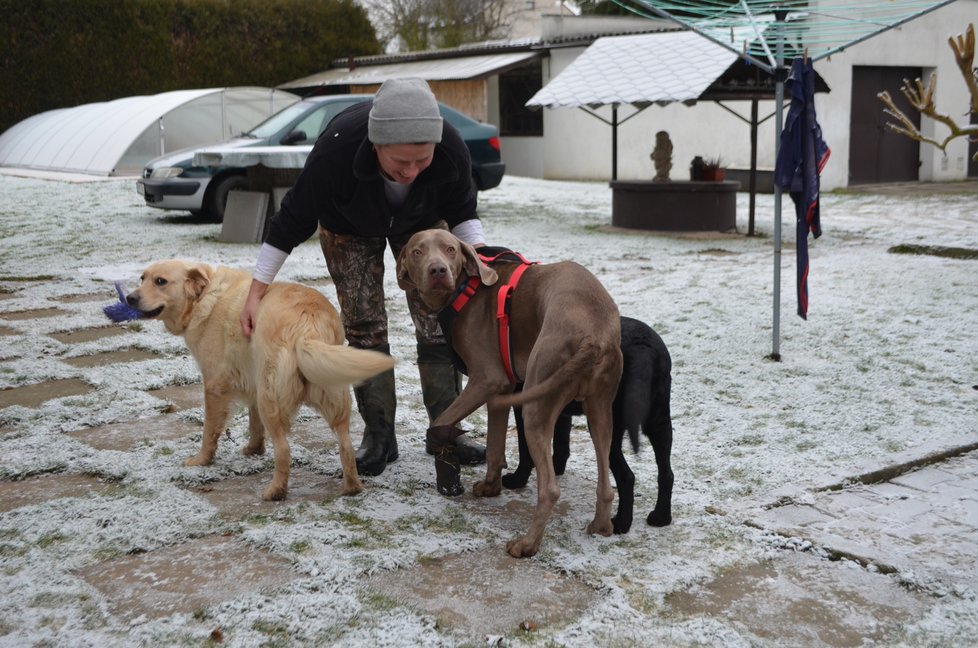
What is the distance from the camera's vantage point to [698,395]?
5488mm

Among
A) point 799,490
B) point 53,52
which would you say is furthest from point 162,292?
point 53,52

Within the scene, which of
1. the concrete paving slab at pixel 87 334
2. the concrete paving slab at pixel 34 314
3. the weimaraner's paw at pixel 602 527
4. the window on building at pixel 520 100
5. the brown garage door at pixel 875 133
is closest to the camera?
the weimaraner's paw at pixel 602 527

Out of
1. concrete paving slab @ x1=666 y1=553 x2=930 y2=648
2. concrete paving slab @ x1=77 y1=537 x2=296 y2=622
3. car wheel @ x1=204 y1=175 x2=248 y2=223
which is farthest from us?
car wheel @ x1=204 y1=175 x2=248 y2=223

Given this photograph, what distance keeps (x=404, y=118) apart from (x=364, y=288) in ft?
3.20

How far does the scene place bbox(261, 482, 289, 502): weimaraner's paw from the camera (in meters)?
3.90

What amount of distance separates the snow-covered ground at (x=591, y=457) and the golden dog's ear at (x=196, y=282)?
30.8 inches

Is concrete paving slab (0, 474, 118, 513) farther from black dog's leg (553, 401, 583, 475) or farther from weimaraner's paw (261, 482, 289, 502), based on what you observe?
black dog's leg (553, 401, 583, 475)

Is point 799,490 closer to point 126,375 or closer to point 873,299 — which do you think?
point 126,375

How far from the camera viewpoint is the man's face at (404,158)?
12.1 ft

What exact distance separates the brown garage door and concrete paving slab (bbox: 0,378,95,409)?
19086mm

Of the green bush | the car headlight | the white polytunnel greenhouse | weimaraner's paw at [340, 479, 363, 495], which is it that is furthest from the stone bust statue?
the green bush

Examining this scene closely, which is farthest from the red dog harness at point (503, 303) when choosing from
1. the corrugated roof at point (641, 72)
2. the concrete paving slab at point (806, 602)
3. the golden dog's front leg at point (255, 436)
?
the corrugated roof at point (641, 72)

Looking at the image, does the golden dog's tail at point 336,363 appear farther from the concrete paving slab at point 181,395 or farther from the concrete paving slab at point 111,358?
the concrete paving slab at point 111,358

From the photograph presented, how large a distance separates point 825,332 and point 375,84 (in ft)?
69.6
